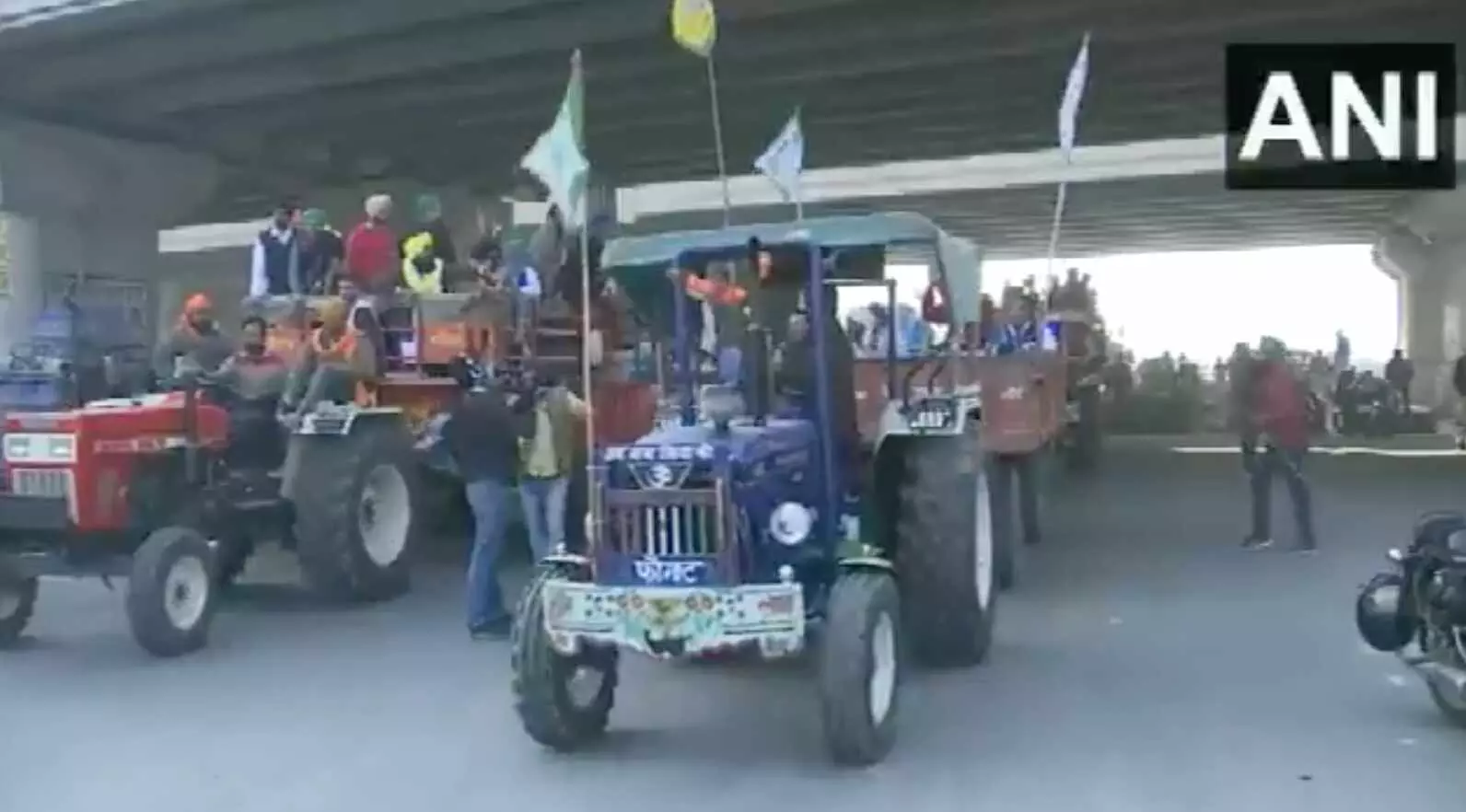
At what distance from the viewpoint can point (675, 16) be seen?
1305 cm

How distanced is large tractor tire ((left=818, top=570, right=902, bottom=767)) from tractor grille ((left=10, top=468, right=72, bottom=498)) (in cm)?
512

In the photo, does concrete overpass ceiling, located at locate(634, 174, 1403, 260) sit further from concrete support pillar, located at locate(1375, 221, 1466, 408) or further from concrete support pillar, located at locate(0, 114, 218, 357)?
concrete support pillar, located at locate(0, 114, 218, 357)

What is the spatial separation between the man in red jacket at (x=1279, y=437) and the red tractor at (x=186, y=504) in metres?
6.58

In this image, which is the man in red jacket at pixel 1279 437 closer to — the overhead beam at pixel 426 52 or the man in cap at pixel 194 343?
the overhead beam at pixel 426 52

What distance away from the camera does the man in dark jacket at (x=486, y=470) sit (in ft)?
33.4

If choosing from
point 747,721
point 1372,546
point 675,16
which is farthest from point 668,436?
point 1372,546

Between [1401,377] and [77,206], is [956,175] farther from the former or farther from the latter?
[77,206]

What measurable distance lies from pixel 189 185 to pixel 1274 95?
638 inches

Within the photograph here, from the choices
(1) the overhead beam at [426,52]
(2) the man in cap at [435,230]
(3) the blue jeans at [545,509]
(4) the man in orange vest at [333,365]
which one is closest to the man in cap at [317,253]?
(2) the man in cap at [435,230]

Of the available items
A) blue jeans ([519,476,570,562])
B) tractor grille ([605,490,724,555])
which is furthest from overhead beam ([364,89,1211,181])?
tractor grille ([605,490,724,555])

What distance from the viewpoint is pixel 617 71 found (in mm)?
21766

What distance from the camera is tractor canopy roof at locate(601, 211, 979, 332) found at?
808 centimetres

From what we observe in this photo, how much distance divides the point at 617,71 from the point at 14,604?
502 inches

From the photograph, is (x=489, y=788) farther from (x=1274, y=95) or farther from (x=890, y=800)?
(x=1274, y=95)
